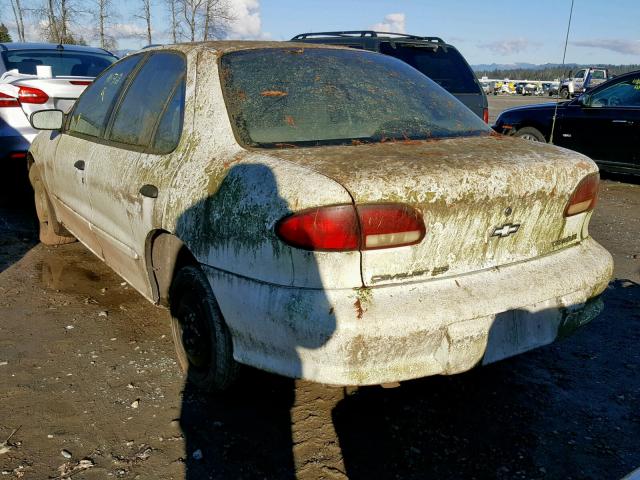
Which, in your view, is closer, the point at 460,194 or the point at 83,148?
the point at 460,194

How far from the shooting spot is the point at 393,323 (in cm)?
212

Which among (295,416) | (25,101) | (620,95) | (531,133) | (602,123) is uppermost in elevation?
(620,95)

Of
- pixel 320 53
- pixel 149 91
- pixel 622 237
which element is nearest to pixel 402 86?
pixel 320 53

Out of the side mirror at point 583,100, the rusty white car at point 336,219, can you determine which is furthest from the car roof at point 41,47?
the side mirror at point 583,100

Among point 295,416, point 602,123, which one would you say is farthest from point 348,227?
point 602,123

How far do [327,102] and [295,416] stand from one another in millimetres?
1504

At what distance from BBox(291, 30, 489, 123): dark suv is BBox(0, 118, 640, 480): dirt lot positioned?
184 inches

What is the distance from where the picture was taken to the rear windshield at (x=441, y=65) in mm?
7820

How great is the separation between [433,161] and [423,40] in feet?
20.9

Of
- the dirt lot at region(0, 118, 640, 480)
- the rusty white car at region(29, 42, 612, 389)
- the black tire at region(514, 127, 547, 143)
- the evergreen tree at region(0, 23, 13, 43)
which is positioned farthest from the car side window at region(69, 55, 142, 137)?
the evergreen tree at region(0, 23, 13, 43)

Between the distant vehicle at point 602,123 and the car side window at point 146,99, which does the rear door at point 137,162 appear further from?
the distant vehicle at point 602,123

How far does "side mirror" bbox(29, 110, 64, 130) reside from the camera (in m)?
4.16

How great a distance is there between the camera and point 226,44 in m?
3.09

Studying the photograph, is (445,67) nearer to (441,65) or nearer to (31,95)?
(441,65)
